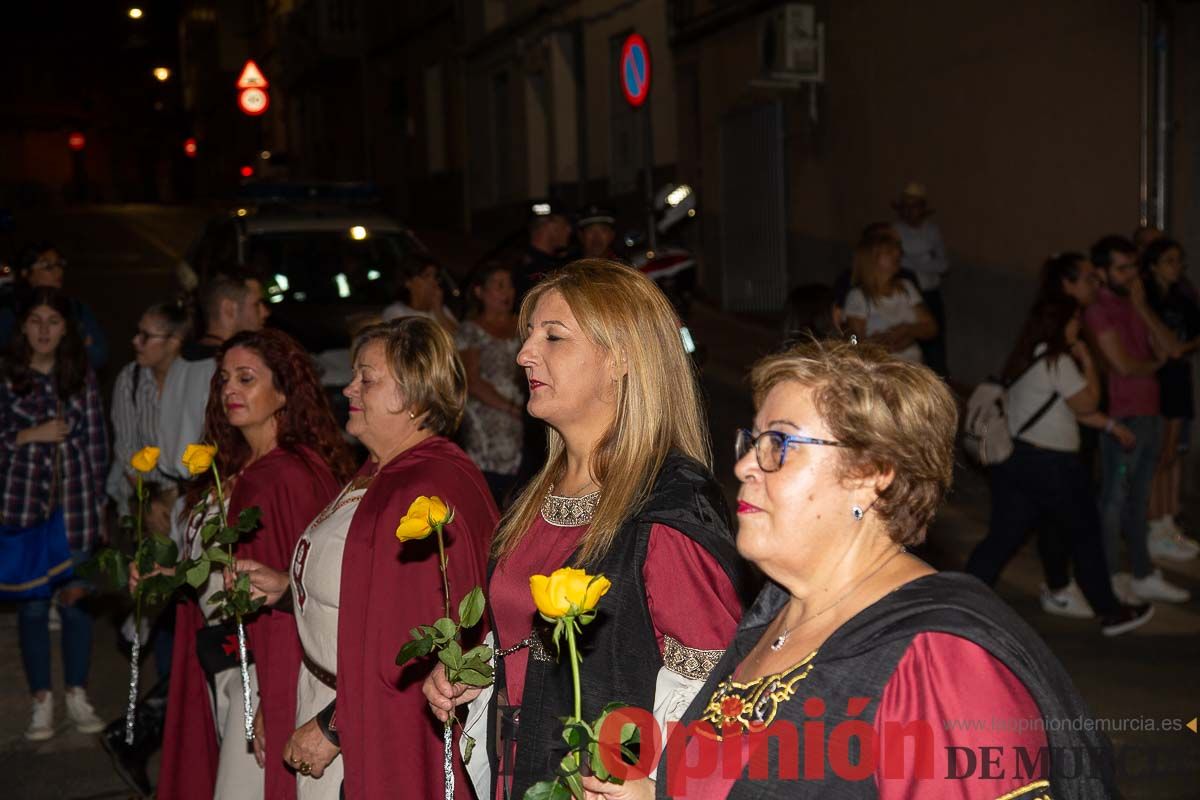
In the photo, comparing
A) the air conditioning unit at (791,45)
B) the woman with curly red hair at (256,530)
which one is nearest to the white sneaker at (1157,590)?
the woman with curly red hair at (256,530)

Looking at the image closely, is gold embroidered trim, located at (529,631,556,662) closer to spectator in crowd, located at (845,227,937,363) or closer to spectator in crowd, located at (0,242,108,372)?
spectator in crowd, located at (845,227,937,363)

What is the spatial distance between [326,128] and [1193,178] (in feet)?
110

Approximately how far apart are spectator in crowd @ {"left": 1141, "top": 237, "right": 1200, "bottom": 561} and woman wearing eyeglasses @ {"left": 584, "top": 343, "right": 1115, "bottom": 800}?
263 inches

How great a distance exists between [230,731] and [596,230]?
200 inches

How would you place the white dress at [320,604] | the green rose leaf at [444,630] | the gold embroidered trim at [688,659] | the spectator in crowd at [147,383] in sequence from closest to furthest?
the green rose leaf at [444,630], the gold embroidered trim at [688,659], the white dress at [320,604], the spectator in crowd at [147,383]

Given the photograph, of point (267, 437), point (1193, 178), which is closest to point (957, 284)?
point (1193, 178)

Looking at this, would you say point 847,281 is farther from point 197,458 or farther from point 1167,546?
point 197,458

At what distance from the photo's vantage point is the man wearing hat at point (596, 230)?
8766mm

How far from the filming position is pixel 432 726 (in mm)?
3717

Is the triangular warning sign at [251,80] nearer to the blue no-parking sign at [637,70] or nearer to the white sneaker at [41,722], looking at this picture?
the blue no-parking sign at [637,70]

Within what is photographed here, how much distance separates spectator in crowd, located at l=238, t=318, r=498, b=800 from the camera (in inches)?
143

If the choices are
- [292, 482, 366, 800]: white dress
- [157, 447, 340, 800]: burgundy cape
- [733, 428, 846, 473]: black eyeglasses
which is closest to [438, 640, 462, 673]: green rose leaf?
[733, 428, 846, 473]: black eyeglasses

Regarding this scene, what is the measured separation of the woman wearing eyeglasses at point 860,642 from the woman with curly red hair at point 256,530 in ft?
7.51

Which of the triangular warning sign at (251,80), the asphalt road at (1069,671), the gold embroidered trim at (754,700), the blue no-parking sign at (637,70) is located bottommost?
the asphalt road at (1069,671)
